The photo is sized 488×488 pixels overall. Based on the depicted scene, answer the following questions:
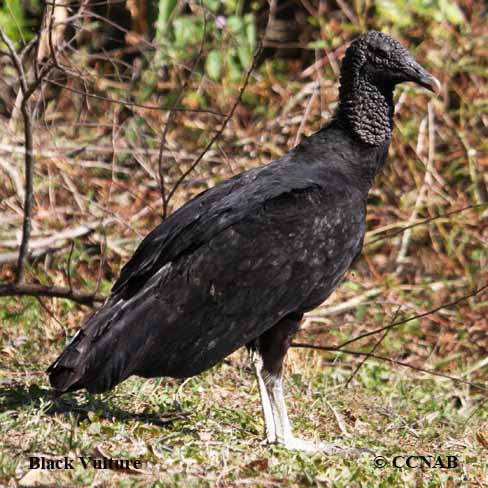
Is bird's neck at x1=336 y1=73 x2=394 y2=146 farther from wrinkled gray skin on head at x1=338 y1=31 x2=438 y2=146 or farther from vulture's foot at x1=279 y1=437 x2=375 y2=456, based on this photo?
vulture's foot at x1=279 y1=437 x2=375 y2=456

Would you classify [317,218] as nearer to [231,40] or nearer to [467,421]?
[467,421]

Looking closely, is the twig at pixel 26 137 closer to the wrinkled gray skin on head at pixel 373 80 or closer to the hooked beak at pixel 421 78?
the wrinkled gray skin on head at pixel 373 80

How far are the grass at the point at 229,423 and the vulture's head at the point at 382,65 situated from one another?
1.55 m

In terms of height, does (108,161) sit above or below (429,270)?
above

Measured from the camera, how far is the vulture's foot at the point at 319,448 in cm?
392

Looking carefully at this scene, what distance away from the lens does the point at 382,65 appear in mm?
4508

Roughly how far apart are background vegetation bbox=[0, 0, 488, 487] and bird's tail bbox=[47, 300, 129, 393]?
0.21 metres

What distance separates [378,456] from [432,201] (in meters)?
3.35

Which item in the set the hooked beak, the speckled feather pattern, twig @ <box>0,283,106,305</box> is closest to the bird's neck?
the hooked beak

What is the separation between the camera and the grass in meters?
3.51

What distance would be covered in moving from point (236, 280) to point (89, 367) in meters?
0.66

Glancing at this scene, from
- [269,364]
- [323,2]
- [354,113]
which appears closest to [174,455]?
[269,364]

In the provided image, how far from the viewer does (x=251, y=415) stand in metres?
4.40

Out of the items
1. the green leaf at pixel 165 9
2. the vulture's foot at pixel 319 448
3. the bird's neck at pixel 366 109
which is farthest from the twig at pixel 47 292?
the green leaf at pixel 165 9
